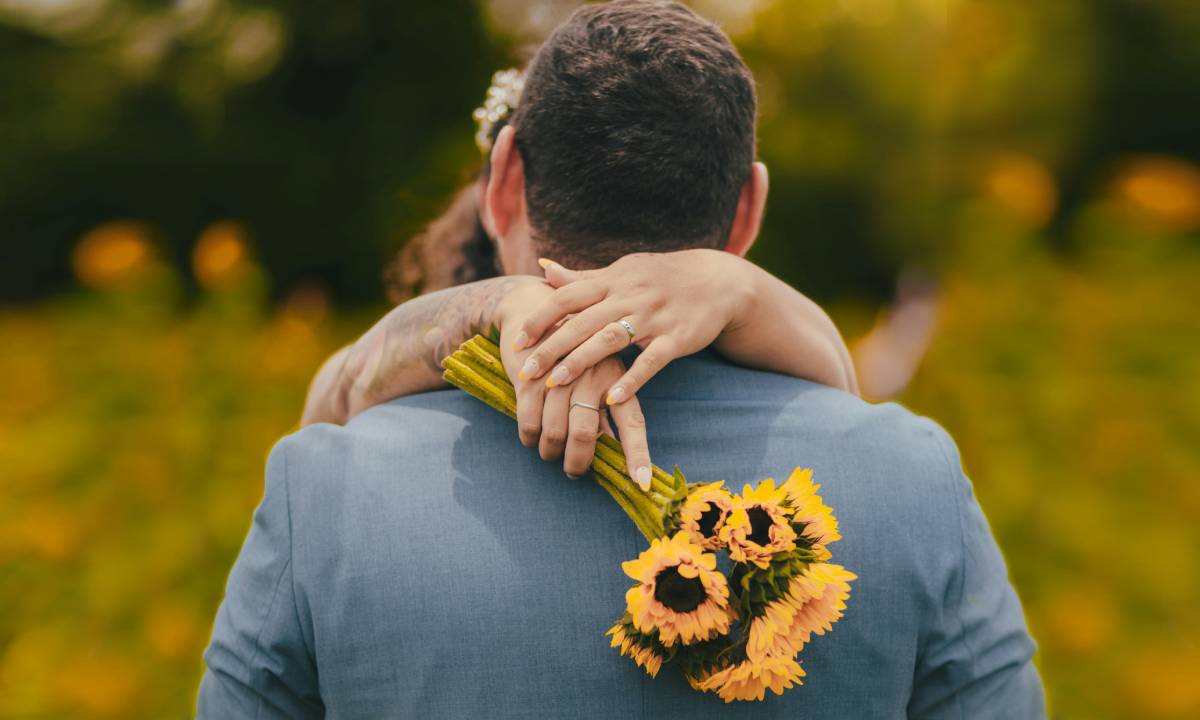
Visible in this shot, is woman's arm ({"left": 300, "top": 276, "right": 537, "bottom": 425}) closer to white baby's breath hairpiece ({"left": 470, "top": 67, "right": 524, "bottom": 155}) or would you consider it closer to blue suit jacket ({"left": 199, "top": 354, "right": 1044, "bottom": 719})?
blue suit jacket ({"left": 199, "top": 354, "right": 1044, "bottom": 719})

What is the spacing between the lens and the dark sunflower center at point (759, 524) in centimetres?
119

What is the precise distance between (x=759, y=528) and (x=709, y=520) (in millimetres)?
61

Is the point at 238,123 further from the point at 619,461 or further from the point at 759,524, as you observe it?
the point at 759,524

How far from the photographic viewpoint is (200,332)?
3.79m

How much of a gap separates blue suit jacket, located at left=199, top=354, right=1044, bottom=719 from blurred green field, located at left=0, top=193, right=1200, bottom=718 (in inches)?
84.1

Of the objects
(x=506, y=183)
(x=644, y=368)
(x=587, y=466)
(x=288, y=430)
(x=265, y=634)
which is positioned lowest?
(x=288, y=430)

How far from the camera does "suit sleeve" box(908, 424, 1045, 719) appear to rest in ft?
4.69

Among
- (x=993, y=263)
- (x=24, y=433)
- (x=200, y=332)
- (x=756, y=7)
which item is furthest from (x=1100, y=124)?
(x=24, y=433)

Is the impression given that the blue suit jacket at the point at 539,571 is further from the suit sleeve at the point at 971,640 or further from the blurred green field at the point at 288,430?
the blurred green field at the point at 288,430

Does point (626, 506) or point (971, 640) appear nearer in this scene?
point (626, 506)

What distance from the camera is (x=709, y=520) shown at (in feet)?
3.95

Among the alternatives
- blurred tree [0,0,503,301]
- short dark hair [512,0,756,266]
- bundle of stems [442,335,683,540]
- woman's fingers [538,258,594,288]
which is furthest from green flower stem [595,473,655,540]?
blurred tree [0,0,503,301]

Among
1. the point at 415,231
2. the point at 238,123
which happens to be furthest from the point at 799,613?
the point at 238,123

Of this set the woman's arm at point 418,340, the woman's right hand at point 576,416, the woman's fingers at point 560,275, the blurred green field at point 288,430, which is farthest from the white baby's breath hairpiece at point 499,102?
the blurred green field at point 288,430
